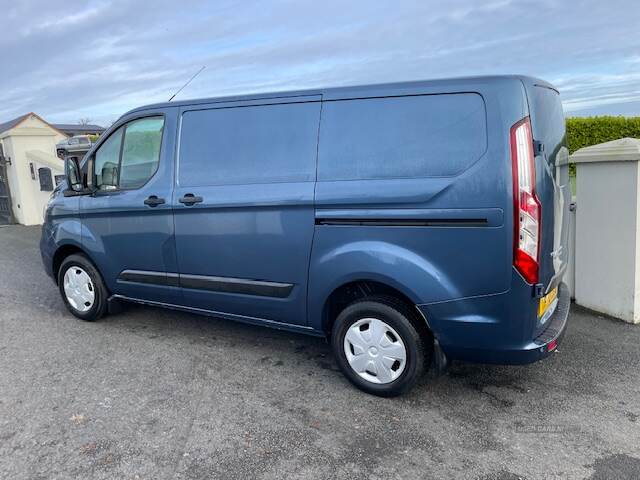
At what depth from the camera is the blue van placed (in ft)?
9.86

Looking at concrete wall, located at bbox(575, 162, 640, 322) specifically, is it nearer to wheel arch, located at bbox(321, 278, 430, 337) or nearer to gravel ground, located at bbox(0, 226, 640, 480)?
gravel ground, located at bbox(0, 226, 640, 480)

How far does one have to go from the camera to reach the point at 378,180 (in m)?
3.30

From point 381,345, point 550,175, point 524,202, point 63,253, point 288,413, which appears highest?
point 550,175

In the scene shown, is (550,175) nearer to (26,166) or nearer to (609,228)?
(609,228)

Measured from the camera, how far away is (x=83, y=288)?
16.7ft

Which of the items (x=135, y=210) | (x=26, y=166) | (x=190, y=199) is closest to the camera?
(x=190, y=199)

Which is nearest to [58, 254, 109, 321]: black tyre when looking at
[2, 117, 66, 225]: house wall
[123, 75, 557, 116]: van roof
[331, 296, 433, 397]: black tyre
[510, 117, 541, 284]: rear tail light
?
[123, 75, 557, 116]: van roof

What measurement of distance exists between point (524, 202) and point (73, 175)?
3.86m

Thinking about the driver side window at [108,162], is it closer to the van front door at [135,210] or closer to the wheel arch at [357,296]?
the van front door at [135,210]

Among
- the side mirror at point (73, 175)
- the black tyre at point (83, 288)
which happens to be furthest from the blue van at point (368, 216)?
the black tyre at point (83, 288)

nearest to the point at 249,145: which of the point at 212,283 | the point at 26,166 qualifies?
the point at 212,283

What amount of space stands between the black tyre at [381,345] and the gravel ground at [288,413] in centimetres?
15

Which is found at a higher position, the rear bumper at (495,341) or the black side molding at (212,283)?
the black side molding at (212,283)

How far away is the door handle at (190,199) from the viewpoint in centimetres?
407
